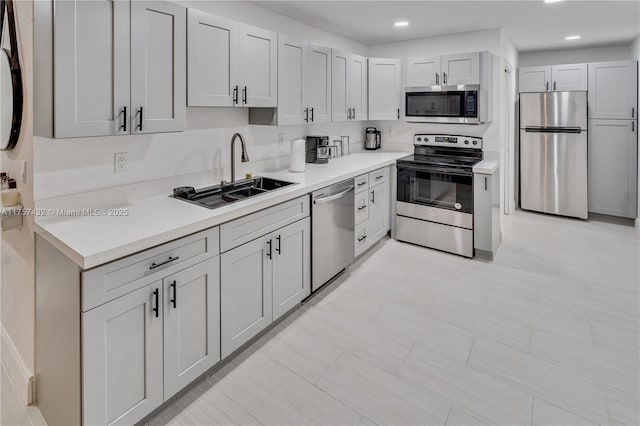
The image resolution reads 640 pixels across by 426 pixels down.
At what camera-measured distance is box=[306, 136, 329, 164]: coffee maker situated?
12.2 feet

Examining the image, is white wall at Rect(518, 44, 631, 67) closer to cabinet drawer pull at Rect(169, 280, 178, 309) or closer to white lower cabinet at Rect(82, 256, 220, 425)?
white lower cabinet at Rect(82, 256, 220, 425)

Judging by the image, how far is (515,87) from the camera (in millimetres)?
5402

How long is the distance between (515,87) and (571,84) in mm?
683

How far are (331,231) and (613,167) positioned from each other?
14.4ft

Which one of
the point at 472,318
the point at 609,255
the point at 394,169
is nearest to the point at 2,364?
the point at 472,318

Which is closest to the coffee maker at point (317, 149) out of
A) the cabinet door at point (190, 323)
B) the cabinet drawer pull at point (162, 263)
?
the cabinet door at point (190, 323)

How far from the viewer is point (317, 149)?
12.2ft

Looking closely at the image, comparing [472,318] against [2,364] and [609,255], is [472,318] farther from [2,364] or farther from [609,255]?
[2,364]

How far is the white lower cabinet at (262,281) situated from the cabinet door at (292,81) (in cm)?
96

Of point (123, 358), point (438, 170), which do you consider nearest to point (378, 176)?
point (438, 170)

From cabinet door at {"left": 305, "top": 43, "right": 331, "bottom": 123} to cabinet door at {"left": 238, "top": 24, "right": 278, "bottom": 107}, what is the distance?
0.49 metres

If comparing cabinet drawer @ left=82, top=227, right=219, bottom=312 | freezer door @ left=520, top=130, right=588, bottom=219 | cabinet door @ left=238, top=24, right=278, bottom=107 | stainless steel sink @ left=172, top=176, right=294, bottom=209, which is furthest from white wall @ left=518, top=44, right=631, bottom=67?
cabinet drawer @ left=82, top=227, right=219, bottom=312

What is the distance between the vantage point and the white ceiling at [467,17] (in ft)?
10.7

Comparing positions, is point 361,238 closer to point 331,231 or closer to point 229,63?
point 331,231
